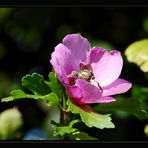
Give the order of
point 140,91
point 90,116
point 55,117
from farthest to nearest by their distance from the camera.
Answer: point 55,117
point 140,91
point 90,116

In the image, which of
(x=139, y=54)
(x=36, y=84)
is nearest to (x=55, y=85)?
(x=36, y=84)

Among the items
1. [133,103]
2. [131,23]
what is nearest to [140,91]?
[133,103]

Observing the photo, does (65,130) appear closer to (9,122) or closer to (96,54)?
(96,54)

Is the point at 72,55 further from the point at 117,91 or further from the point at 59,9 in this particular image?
the point at 59,9

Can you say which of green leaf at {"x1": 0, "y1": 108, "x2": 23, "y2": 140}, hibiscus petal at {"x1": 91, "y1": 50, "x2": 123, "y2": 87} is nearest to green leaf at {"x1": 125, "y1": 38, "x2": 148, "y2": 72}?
green leaf at {"x1": 0, "y1": 108, "x2": 23, "y2": 140}

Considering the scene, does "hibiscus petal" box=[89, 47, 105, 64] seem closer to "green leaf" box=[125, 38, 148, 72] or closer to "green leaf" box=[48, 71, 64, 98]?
"green leaf" box=[48, 71, 64, 98]

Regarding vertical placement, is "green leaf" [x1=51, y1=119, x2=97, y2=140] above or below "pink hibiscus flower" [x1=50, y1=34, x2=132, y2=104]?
below

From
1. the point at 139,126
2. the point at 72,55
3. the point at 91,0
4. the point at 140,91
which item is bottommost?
the point at 139,126
